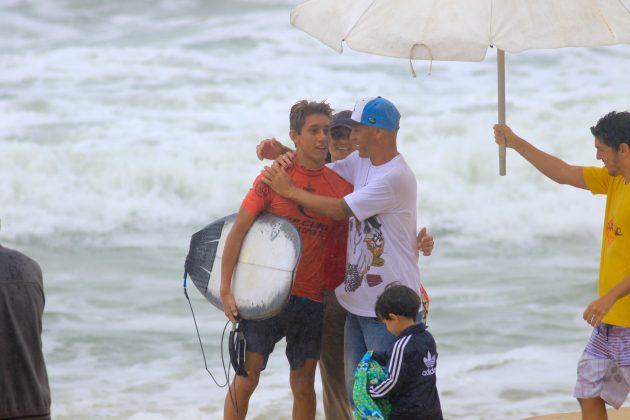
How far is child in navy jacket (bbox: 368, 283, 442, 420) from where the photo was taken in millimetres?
4117

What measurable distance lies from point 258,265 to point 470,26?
1.37 meters

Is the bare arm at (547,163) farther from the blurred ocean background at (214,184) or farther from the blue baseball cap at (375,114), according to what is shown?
the blurred ocean background at (214,184)

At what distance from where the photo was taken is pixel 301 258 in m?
4.67

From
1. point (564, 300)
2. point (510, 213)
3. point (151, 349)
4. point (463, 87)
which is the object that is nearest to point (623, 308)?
point (151, 349)

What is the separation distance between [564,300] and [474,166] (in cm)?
634

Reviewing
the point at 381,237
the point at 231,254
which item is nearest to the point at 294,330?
the point at 231,254

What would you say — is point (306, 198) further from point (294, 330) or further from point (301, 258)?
point (294, 330)

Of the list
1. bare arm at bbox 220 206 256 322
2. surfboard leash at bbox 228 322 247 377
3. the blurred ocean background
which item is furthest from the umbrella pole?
the blurred ocean background

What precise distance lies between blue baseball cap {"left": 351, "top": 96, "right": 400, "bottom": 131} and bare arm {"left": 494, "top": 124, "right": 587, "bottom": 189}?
535mm

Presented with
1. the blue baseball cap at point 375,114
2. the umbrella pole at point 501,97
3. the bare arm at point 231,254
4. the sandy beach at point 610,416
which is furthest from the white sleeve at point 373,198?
the sandy beach at point 610,416

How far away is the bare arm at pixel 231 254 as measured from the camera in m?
4.62

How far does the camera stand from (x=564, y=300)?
10859mm

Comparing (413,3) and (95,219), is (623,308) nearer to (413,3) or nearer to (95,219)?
(413,3)

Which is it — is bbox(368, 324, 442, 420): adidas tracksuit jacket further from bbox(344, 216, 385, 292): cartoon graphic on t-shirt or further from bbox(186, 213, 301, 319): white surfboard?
bbox(186, 213, 301, 319): white surfboard
